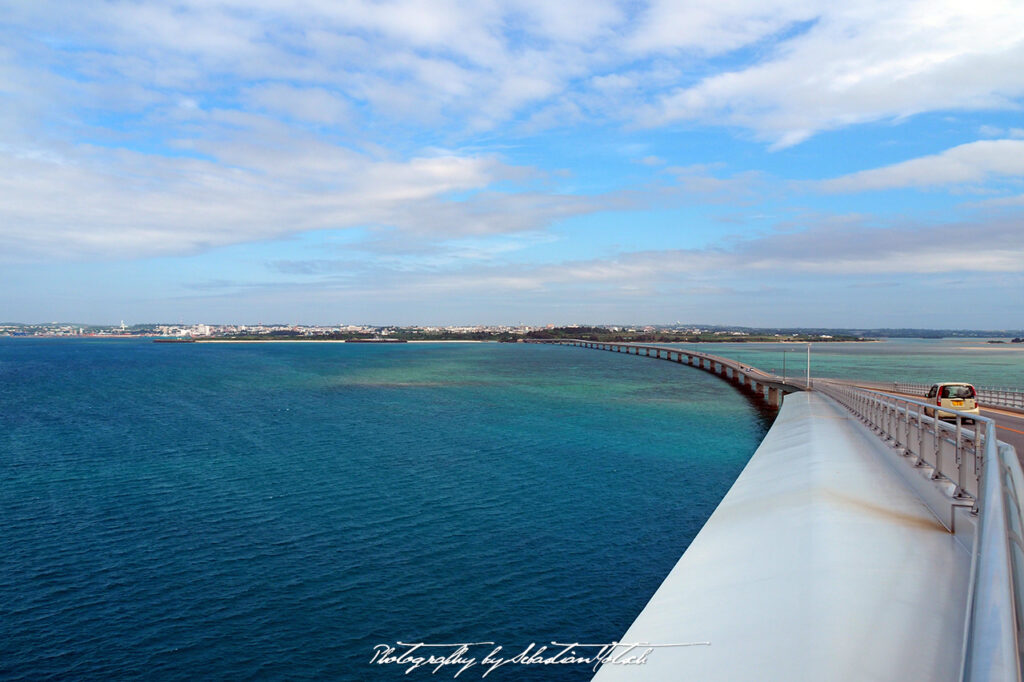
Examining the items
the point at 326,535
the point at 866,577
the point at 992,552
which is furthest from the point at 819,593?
the point at 326,535

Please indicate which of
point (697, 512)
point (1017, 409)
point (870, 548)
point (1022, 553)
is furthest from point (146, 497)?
point (1017, 409)

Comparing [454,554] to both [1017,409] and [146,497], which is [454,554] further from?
[1017,409]

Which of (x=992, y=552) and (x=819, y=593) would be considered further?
(x=819, y=593)

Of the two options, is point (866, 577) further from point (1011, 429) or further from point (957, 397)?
point (957, 397)

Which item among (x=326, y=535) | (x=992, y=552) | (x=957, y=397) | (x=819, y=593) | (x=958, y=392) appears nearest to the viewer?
(x=992, y=552)

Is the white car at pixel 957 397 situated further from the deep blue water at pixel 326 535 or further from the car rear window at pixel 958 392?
the deep blue water at pixel 326 535

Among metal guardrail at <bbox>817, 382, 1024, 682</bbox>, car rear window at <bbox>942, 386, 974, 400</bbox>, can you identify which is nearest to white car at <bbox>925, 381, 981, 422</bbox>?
car rear window at <bbox>942, 386, 974, 400</bbox>
